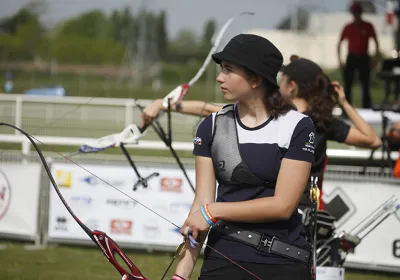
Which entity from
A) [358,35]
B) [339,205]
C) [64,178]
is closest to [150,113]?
[339,205]

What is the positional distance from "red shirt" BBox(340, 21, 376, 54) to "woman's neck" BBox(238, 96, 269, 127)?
971 cm

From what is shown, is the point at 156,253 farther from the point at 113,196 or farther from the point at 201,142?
the point at 201,142

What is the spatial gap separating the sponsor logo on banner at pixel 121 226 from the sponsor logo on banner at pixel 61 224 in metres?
0.56

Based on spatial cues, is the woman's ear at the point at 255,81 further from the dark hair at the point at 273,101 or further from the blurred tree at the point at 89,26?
the blurred tree at the point at 89,26

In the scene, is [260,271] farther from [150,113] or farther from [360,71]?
[360,71]

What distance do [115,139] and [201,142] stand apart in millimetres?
2313

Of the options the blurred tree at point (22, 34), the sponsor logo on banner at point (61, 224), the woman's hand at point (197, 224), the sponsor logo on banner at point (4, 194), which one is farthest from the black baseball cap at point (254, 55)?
the blurred tree at point (22, 34)

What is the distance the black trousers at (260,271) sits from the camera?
12.1 ft

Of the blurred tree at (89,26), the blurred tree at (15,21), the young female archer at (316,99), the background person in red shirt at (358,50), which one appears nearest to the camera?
the young female archer at (316,99)

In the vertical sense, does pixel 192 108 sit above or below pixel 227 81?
below

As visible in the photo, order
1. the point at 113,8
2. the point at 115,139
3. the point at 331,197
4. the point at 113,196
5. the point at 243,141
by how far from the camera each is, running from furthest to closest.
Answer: the point at 113,8, the point at 113,196, the point at 331,197, the point at 115,139, the point at 243,141

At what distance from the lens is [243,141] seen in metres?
3.69

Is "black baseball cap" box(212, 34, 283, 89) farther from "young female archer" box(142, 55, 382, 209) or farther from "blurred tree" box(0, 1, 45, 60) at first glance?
"blurred tree" box(0, 1, 45, 60)

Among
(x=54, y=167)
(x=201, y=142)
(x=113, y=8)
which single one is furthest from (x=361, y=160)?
(x=113, y=8)
